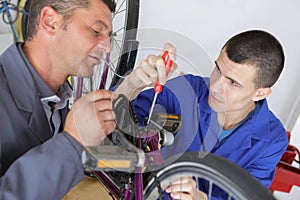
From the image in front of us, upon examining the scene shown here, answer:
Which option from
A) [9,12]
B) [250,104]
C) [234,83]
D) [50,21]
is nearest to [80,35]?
[50,21]

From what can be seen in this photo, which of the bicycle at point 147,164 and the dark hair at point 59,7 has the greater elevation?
the dark hair at point 59,7

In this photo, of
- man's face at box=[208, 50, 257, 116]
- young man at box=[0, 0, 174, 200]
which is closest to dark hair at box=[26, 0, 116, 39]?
young man at box=[0, 0, 174, 200]

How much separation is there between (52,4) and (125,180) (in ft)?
1.54

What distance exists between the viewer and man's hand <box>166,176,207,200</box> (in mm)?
766

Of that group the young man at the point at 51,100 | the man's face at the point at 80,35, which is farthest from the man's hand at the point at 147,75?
the man's face at the point at 80,35

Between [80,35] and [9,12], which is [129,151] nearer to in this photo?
[80,35]

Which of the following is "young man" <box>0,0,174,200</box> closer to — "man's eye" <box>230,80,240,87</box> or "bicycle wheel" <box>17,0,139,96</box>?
"bicycle wheel" <box>17,0,139,96</box>

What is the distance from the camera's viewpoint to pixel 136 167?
2.20 ft

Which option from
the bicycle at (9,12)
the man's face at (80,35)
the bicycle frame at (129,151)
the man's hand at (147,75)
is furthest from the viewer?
the bicycle at (9,12)

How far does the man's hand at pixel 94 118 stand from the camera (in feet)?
2.29

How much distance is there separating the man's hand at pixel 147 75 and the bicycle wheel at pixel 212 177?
0.51 ft

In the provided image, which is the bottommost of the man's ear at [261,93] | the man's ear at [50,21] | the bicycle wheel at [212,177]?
the bicycle wheel at [212,177]

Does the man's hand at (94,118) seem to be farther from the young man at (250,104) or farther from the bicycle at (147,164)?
the young man at (250,104)

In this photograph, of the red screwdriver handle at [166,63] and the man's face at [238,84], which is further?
the man's face at [238,84]
